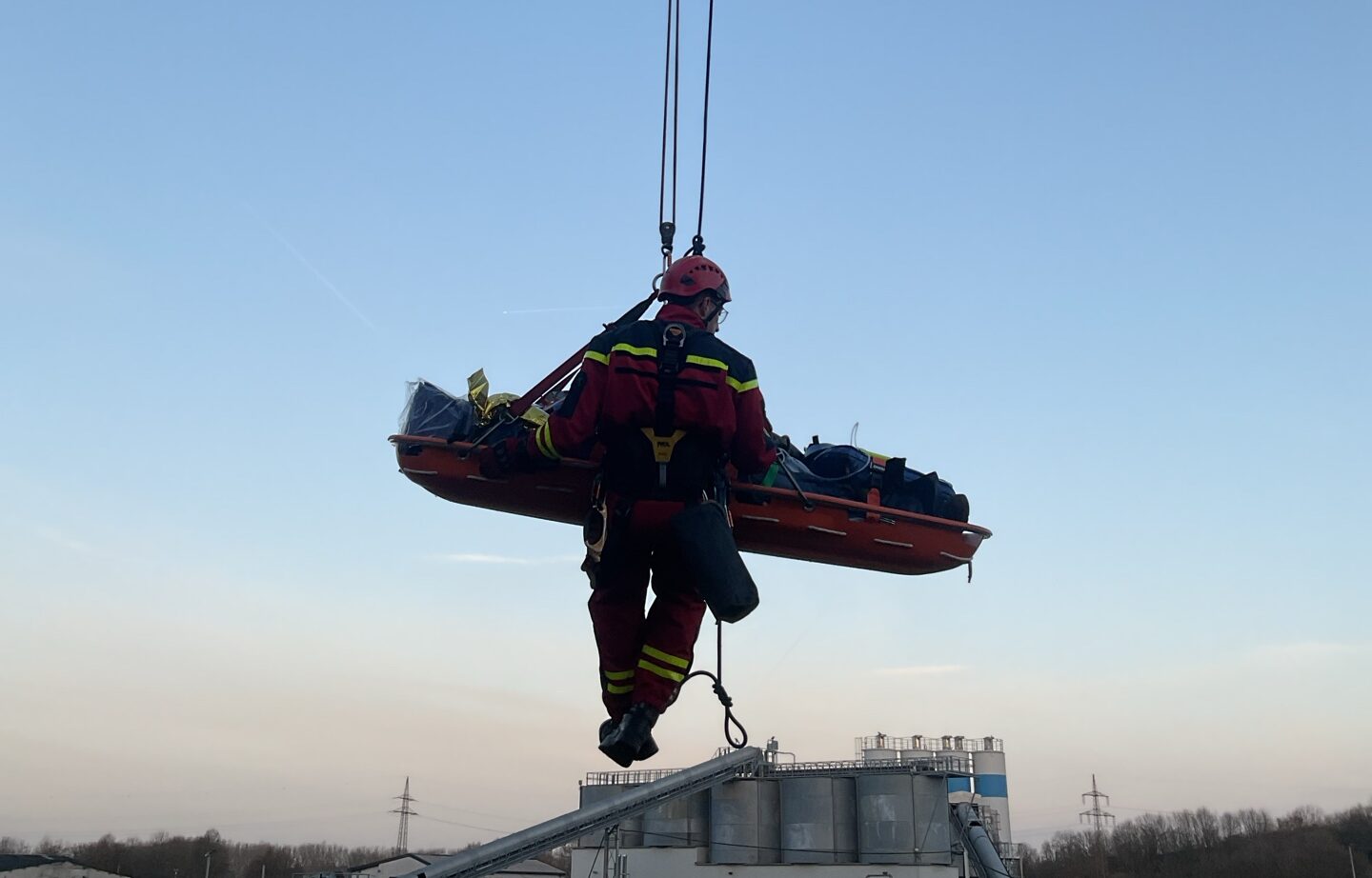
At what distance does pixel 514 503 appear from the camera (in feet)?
27.3

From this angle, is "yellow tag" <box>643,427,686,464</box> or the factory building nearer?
"yellow tag" <box>643,427,686,464</box>

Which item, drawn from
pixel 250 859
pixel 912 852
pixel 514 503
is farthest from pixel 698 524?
pixel 250 859

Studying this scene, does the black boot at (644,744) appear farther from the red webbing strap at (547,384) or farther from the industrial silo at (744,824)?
the industrial silo at (744,824)

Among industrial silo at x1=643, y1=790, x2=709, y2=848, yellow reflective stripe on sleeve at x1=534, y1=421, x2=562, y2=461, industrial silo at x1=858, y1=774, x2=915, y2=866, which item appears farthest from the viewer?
industrial silo at x1=643, y1=790, x2=709, y2=848

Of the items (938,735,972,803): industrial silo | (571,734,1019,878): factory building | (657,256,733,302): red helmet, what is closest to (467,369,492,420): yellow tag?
(657,256,733,302): red helmet

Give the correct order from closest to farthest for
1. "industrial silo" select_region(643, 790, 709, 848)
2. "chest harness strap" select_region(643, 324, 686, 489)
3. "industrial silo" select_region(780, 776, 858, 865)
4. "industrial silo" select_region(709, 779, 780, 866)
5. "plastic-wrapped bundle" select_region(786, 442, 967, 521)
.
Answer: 1. "chest harness strap" select_region(643, 324, 686, 489)
2. "plastic-wrapped bundle" select_region(786, 442, 967, 521)
3. "industrial silo" select_region(780, 776, 858, 865)
4. "industrial silo" select_region(709, 779, 780, 866)
5. "industrial silo" select_region(643, 790, 709, 848)

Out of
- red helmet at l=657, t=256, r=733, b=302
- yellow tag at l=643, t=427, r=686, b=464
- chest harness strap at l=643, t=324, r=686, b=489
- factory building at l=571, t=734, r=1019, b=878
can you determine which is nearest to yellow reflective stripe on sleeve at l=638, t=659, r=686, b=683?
chest harness strap at l=643, t=324, r=686, b=489

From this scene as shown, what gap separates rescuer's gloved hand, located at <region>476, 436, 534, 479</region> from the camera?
24.0 feet

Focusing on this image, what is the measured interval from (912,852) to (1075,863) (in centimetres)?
5449

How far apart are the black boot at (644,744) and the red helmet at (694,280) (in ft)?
9.07

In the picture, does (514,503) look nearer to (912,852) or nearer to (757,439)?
(757,439)

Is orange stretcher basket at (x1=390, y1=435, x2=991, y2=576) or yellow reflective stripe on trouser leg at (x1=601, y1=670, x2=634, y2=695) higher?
orange stretcher basket at (x1=390, y1=435, x2=991, y2=576)

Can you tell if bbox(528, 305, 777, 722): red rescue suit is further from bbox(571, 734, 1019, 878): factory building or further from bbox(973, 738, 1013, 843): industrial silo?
bbox(973, 738, 1013, 843): industrial silo

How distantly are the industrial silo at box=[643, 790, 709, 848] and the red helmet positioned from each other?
34199 millimetres
